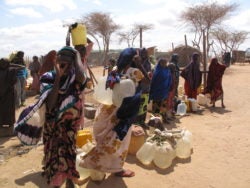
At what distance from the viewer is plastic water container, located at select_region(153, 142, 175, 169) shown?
4.97 meters

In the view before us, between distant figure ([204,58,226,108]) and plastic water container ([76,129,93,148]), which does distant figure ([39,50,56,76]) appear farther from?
distant figure ([204,58,226,108])

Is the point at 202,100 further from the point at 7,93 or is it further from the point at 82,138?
the point at 82,138

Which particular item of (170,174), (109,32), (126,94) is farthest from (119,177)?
Answer: (109,32)

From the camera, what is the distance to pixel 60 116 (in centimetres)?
363

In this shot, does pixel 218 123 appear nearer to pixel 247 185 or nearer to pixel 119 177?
pixel 247 185

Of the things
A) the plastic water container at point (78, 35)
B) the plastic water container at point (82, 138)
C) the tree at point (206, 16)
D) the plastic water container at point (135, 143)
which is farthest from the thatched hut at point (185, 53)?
the plastic water container at point (82, 138)

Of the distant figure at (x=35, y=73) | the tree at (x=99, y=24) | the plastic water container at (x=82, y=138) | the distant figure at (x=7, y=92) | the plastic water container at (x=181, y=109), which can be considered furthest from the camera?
the tree at (x=99, y=24)

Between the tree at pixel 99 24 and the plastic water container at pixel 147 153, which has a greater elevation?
the tree at pixel 99 24

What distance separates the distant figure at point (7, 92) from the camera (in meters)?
6.61

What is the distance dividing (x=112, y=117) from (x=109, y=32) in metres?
29.4

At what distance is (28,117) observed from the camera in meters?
3.60

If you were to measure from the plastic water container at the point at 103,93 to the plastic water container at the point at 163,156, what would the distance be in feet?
4.40

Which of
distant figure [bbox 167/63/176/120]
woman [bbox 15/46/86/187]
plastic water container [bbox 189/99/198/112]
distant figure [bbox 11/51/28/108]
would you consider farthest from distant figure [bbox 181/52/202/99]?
woman [bbox 15/46/86/187]

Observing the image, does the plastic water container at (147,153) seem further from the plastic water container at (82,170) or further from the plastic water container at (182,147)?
the plastic water container at (82,170)
